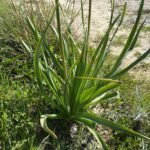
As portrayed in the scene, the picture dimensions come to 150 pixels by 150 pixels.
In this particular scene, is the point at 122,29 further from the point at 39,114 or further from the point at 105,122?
the point at 105,122

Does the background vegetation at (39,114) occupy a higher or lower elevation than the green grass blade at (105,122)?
lower

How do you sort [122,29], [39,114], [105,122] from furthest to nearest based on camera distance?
[122,29] → [39,114] → [105,122]

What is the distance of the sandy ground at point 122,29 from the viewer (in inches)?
131

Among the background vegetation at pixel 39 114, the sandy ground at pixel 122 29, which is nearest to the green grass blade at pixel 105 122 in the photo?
the background vegetation at pixel 39 114

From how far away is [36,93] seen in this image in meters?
2.69

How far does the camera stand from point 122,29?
13.1ft

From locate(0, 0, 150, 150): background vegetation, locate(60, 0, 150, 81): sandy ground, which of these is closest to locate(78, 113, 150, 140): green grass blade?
locate(0, 0, 150, 150): background vegetation

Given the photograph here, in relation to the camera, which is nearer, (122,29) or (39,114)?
(39,114)

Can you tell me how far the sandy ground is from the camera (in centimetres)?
334

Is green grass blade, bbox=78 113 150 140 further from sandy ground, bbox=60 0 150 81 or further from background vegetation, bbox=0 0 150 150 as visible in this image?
sandy ground, bbox=60 0 150 81

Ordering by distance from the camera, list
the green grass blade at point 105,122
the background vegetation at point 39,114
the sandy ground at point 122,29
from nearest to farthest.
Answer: the green grass blade at point 105,122, the background vegetation at point 39,114, the sandy ground at point 122,29

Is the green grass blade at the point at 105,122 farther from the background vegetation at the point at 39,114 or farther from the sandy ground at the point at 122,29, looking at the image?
the sandy ground at the point at 122,29

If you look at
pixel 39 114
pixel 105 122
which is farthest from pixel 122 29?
pixel 105 122

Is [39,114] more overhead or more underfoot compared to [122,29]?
more underfoot
